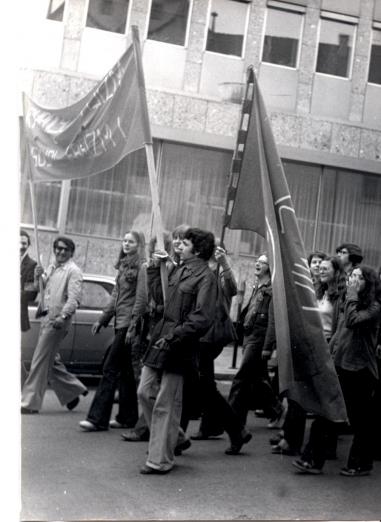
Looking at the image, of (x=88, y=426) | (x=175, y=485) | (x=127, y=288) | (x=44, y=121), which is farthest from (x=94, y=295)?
(x=175, y=485)

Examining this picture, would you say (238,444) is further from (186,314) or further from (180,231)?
(180,231)

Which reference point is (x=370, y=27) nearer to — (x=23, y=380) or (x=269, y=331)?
(x=269, y=331)

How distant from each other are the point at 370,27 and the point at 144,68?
Answer: 1655mm

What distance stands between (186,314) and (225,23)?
2069 mm

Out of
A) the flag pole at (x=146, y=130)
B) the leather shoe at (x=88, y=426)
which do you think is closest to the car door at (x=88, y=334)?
the leather shoe at (x=88, y=426)

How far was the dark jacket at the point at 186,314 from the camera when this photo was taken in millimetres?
6430

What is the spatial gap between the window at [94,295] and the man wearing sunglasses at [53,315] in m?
1.11

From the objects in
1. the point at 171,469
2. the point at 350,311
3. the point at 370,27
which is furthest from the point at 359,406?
the point at 370,27

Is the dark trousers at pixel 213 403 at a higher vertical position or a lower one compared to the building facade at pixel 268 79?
lower

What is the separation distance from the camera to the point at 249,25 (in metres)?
6.79

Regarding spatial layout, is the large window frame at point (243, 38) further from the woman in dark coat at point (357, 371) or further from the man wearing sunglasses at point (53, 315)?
the man wearing sunglasses at point (53, 315)

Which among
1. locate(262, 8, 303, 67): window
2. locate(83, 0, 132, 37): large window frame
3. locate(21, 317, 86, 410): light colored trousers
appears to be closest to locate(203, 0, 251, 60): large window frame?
locate(262, 8, 303, 67): window

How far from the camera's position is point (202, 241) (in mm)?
6797

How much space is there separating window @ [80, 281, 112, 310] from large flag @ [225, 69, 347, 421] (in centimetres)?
309
